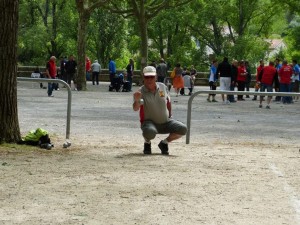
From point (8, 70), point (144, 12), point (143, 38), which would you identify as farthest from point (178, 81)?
point (8, 70)

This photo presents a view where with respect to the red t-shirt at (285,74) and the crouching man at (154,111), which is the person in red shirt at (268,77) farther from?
the crouching man at (154,111)

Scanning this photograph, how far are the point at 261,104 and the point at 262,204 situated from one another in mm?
13502

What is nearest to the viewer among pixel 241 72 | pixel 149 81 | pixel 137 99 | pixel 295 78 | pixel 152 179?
pixel 152 179

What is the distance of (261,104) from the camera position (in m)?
22.3

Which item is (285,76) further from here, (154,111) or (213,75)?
(154,111)

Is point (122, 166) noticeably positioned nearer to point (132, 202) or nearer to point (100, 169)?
point (100, 169)

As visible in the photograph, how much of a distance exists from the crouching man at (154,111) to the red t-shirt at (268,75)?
18219 millimetres

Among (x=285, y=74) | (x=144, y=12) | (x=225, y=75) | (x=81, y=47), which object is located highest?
(x=144, y=12)

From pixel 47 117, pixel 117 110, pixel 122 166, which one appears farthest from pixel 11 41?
pixel 117 110

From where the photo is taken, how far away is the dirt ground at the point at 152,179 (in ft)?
27.0

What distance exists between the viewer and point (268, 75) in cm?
3164

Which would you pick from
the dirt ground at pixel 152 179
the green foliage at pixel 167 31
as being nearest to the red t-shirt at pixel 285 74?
the dirt ground at pixel 152 179

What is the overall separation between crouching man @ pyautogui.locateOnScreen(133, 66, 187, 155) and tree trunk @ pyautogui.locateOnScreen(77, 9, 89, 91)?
29518 mm

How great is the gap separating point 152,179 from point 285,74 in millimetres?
23006
